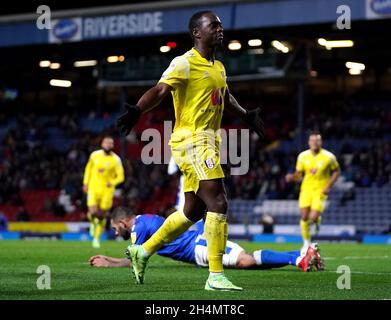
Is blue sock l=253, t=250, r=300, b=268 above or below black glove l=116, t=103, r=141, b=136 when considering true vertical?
below

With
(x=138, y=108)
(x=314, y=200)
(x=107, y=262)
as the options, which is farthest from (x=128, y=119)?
(x=314, y=200)

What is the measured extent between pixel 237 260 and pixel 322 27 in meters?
20.3

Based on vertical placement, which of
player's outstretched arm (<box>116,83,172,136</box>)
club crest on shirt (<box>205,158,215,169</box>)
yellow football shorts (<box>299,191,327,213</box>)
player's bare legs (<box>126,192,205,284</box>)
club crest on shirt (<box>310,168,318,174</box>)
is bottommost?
player's bare legs (<box>126,192,205,284</box>)

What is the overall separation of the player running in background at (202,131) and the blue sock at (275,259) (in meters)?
2.45

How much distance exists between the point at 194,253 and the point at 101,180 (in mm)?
11502

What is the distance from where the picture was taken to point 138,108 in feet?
25.6

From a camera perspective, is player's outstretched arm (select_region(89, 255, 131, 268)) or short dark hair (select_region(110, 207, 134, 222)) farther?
player's outstretched arm (select_region(89, 255, 131, 268))

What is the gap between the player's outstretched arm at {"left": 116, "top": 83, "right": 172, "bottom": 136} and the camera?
7.70 metres

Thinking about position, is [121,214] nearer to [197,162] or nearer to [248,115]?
[248,115]

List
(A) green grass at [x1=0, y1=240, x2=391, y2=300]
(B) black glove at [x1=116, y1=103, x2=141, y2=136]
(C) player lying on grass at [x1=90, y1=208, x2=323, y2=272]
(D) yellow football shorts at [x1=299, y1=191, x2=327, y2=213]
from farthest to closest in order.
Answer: (D) yellow football shorts at [x1=299, y1=191, x2=327, y2=213], (C) player lying on grass at [x1=90, y1=208, x2=323, y2=272], (A) green grass at [x1=0, y1=240, x2=391, y2=300], (B) black glove at [x1=116, y1=103, x2=141, y2=136]

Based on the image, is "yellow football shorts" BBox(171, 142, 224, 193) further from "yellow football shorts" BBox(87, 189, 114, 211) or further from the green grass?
"yellow football shorts" BBox(87, 189, 114, 211)

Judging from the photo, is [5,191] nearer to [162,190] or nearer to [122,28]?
[162,190]

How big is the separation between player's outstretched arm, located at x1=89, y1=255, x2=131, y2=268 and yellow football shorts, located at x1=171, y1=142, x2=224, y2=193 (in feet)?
9.59

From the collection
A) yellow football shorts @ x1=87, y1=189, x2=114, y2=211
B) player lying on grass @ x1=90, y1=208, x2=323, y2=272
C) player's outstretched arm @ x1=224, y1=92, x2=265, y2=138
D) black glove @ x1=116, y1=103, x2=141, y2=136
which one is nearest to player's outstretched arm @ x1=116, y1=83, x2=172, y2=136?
black glove @ x1=116, y1=103, x2=141, y2=136
